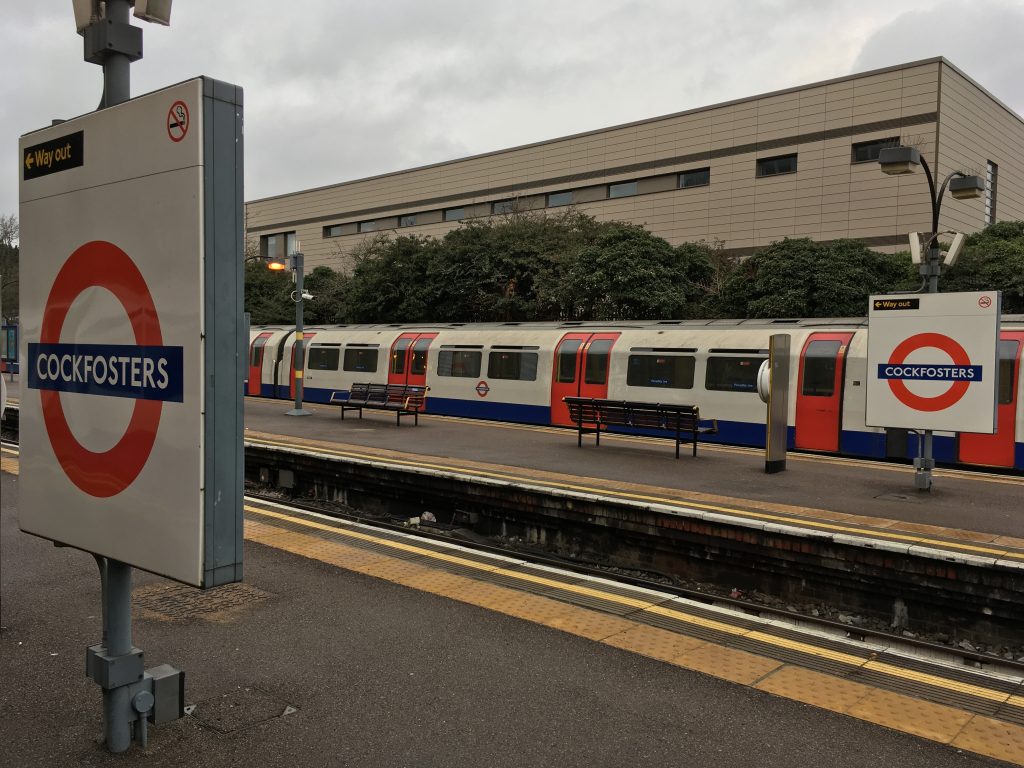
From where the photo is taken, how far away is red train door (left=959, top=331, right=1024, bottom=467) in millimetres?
12234

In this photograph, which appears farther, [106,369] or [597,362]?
[597,362]

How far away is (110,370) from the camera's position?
9.94ft

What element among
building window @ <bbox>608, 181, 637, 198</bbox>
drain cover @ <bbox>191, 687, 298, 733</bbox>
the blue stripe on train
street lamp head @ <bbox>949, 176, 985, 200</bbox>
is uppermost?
building window @ <bbox>608, 181, 637, 198</bbox>

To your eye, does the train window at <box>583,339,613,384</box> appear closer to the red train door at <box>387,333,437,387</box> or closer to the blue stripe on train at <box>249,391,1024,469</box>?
the blue stripe on train at <box>249,391,1024,469</box>

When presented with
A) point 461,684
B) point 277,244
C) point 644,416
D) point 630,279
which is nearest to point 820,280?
point 630,279

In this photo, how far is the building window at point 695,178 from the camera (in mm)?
42753

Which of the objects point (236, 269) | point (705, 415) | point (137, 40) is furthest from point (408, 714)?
point (705, 415)

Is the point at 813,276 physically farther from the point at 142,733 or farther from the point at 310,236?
the point at 310,236

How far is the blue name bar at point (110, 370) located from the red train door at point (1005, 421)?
487 inches

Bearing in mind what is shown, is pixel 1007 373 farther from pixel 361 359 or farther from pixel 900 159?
pixel 361 359

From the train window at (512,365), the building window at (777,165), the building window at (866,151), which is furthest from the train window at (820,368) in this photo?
the building window at (777,165)

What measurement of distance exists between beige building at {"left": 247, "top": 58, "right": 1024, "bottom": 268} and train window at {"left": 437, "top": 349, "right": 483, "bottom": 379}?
23.0 m

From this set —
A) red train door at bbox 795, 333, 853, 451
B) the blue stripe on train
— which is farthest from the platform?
red train door at bbox 795, 333, 853, 451

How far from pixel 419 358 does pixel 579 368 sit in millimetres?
5127
